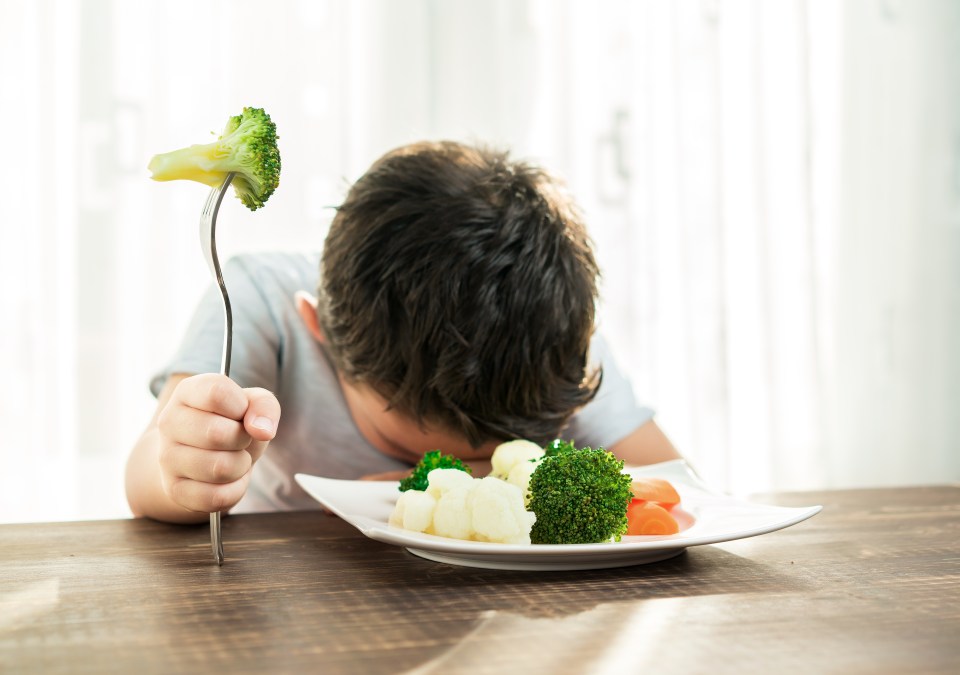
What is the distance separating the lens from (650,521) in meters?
0.84

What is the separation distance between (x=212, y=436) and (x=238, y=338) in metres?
0.73

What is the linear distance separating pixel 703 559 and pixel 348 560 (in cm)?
31

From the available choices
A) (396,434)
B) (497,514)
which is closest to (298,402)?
(396,434)

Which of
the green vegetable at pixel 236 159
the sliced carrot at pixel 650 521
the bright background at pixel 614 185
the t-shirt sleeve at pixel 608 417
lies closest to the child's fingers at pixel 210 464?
the green vegetable at pixel 236 159

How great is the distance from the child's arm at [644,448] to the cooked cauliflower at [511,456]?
0.54 meters

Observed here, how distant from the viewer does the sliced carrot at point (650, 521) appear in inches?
33.0

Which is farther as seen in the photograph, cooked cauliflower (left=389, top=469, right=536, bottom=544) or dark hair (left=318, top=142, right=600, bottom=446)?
dark hair (left=318, top=142, right=600, bottom=446)

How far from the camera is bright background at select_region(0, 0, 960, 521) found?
2.32m

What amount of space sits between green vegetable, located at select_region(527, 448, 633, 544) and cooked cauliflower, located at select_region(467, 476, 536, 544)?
3 centimetres

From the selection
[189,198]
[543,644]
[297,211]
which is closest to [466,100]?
[297,211]

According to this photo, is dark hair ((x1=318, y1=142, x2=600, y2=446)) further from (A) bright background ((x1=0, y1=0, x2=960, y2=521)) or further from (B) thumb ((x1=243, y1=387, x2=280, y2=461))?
(A) bright background ((x1=0, y1=0, x2=960, y2=521))

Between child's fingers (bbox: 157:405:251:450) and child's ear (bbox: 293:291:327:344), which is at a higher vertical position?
child's ear (bbox: 293:291:327:344)

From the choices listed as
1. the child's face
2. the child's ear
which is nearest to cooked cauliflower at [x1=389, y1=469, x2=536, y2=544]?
the child's face

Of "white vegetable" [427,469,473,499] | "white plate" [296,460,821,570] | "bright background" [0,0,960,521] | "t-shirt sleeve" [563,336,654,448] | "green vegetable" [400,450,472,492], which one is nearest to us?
"white plate" [296,460,821,570]
